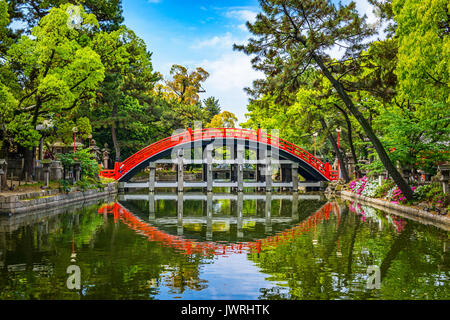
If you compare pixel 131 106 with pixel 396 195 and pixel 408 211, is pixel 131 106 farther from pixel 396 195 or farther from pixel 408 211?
pixel 408 211

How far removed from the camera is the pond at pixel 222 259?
20.0 feet

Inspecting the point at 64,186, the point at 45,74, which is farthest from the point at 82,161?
the point at 45,74

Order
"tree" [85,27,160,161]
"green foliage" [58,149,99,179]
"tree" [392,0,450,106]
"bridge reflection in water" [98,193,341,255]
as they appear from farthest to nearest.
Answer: "tree" [85,27,160,161], "green foliage" [58,149,99,179], "tree" [392,0,450,106], "bridge reflection in water" [98,193,341,255]

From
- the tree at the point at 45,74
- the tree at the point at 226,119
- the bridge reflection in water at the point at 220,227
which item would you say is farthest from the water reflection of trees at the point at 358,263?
the tree at the point at 226,119

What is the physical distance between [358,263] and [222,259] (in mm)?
2755

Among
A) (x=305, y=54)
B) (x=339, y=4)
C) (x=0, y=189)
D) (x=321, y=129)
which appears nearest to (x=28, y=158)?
(x=0, y=189)

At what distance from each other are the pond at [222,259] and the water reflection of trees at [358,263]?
0.02 meters

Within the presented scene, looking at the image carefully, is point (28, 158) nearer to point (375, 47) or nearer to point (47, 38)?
point (47, 38)

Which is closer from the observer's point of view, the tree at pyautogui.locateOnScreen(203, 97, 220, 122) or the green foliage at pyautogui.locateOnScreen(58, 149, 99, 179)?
the green foliage at pyautogui.locateOnScreen(58, 149, 99, 179)

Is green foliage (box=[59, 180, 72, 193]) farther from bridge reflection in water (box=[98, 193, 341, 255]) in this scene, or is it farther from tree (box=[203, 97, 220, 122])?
tree (box=[203, 97, 220, 122])

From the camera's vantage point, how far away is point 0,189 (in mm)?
15891

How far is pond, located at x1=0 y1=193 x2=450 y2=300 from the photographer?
6.09m

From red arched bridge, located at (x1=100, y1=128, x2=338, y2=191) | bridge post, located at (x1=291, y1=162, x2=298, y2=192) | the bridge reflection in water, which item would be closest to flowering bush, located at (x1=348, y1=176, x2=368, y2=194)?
red arched bridge, located at (x1=100, y1=128, x2=338, y2=191)

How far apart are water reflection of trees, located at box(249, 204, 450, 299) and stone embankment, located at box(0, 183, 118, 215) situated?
10431 mm
